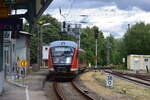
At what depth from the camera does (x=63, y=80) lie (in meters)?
37.8

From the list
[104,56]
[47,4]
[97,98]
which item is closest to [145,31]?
[104,56]

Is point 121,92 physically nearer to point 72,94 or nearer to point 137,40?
point 72,94

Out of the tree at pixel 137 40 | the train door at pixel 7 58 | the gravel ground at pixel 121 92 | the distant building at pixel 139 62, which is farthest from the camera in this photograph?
the tree at pixel 137 40

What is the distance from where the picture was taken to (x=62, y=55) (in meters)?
33.7

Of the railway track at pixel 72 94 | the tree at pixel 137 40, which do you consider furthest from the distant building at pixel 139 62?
the railway track at pixel 72 94

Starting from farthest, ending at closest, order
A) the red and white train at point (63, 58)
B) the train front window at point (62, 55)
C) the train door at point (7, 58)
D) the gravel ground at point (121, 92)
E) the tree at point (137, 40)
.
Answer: the tree at point (137, 40) < the train door at point (7, 58) < the train front window at point (62, 55) < the red and white train at point (63, 58) < the gravel ground at point (121, 92)

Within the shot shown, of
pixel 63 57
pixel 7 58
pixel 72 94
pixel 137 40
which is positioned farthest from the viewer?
pixel 137 40

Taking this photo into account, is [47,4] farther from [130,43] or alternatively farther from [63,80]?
[130,43]

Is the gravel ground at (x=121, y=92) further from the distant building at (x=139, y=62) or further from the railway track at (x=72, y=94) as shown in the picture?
the distant building at (x=139, y=62)

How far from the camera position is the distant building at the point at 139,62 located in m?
66.8

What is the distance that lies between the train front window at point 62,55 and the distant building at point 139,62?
33.3 m

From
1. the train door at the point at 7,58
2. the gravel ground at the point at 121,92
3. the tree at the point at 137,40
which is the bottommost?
the gravel ground at the point at 121,92

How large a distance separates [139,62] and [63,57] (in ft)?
118

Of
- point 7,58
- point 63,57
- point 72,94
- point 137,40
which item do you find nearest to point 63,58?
point 63,57
